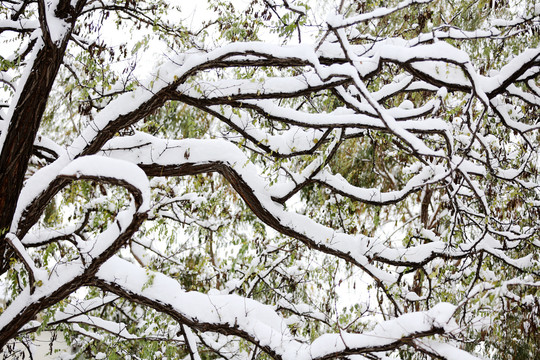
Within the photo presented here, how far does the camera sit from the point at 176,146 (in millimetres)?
3877

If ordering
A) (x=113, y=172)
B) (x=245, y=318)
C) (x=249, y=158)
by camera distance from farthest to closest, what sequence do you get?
1. (x=249, y=158)
2. (x=245, y=318)
3. (x=113, y=172)

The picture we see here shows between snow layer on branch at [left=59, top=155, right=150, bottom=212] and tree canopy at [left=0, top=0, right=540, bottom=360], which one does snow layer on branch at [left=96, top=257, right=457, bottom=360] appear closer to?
tree canopy at [left=0, top=0, right=540, bottom=360]

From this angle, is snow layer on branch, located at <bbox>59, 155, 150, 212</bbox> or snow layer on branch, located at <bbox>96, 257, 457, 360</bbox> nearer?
snow layer on branch, located at <bbox>59, 155, 150, 212</bbox>

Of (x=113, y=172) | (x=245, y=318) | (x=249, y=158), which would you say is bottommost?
(x=245, y=318)

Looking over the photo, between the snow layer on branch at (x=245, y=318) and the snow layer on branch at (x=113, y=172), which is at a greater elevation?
the snow layer on branch at (x=113, y=172)

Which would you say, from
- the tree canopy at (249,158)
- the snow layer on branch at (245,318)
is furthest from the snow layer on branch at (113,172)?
the snow layer on branch at (245,318)

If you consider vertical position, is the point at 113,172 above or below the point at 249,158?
below

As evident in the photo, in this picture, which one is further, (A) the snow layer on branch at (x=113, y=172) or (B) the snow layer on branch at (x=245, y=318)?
(B) the snow layer on branch at (x=245, y=318)

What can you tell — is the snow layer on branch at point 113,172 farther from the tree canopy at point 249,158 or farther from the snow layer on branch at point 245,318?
the snow layer on branch at point 245,318

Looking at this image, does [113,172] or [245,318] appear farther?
[245,318]

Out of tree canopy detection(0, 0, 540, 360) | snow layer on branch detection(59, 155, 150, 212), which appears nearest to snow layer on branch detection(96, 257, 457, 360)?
tree canopy detection(0, 0, 540, 360)

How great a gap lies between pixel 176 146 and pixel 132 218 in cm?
115

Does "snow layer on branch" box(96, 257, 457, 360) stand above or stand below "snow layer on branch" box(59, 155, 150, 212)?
below

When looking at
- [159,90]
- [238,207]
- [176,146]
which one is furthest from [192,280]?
[159,90]
